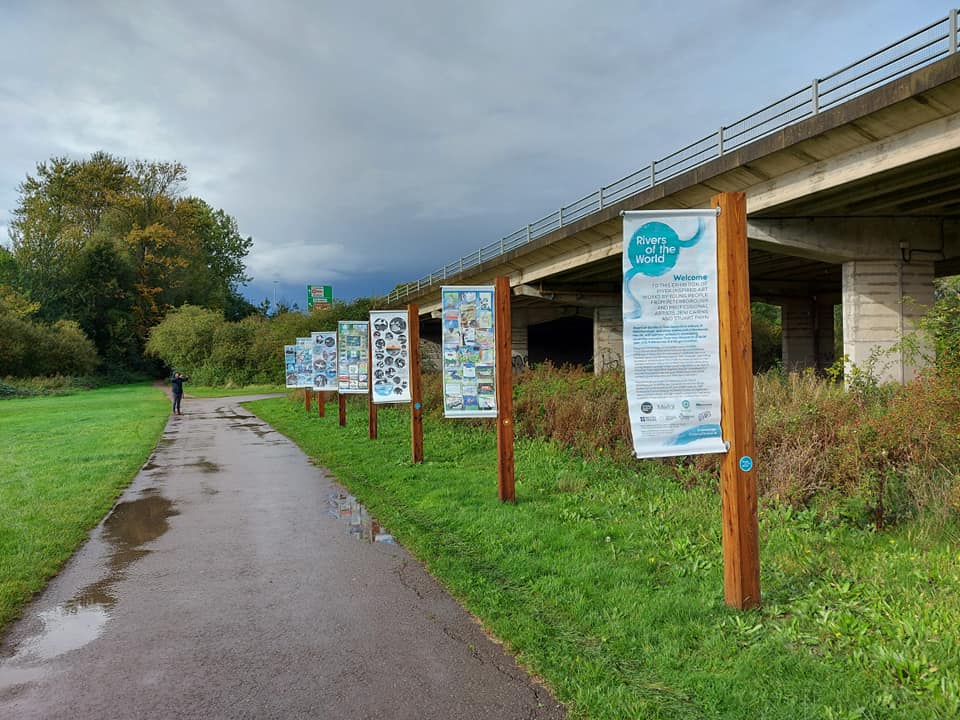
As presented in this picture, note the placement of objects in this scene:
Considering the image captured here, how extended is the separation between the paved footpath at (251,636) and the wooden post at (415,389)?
3.71m

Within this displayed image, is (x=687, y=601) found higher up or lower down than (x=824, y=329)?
lower down

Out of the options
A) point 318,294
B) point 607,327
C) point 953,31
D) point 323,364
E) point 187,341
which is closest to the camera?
point 953,31

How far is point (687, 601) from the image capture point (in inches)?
197

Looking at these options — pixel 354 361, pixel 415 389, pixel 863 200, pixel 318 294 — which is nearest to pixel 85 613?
pixel 415 389

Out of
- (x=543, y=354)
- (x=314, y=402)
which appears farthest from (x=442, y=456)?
(x=543, y=354)

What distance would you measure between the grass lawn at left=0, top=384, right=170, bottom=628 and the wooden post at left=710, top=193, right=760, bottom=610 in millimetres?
5369

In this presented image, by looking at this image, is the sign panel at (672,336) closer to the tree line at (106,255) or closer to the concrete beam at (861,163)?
the concrete beam at (861,163)

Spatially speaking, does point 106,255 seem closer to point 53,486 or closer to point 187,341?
point 187,341

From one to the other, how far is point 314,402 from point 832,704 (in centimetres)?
2606

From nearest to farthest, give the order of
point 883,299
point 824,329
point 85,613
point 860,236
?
1. point 85,613
2. point 883,299
3. point 860,236
4. point 824,329

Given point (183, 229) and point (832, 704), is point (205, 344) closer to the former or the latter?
point (183, 229)

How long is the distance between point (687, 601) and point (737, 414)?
1.39 m

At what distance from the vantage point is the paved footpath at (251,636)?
3908 mm

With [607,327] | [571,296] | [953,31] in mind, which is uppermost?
[953,31]
